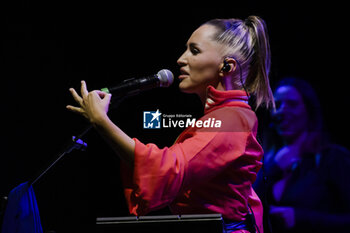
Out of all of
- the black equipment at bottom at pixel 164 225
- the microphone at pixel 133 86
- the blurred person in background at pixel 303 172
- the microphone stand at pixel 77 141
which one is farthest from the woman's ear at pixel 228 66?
the blurred person in background at pixel 303 172

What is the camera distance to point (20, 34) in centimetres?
198

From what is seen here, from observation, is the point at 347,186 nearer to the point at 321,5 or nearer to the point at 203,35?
the point at 321,5

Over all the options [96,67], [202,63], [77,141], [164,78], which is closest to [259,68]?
[202,63]

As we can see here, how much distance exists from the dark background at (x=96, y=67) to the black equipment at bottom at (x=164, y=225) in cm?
85

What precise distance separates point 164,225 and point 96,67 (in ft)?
3.69

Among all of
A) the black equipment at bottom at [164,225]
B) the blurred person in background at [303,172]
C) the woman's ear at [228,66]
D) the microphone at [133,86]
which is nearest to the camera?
the black equipment at bottom at [164,225]

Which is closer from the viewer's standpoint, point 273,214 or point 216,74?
point 216,74

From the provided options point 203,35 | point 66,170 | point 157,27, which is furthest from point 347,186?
point 66,170

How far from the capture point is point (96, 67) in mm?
1893

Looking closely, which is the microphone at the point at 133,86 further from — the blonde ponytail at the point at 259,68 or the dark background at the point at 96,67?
the dark background at the point at 96,67

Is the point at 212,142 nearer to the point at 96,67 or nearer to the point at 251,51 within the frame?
the point at 251,51

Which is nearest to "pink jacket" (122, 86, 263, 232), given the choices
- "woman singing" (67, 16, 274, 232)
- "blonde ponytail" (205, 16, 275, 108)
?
"woman singing" (67, 16, 274, 232)

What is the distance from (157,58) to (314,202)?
1075mm

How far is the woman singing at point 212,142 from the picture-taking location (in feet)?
3.52
